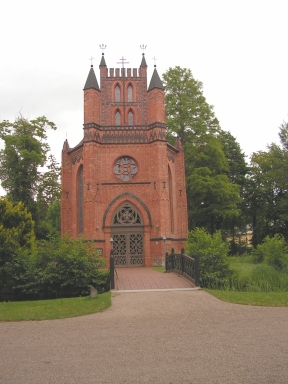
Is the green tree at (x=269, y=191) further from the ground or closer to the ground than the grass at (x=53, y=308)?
further from the ground

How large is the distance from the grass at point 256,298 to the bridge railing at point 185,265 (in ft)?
5.26

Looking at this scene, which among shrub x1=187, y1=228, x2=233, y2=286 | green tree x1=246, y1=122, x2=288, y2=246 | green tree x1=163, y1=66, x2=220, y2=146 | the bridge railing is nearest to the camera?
the bridge railing

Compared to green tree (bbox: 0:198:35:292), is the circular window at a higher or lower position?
higher

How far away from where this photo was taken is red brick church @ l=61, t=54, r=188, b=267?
2536 cm

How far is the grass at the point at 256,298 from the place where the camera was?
35.3 ft

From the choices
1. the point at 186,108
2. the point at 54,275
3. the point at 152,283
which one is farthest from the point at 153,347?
the point at 186,108

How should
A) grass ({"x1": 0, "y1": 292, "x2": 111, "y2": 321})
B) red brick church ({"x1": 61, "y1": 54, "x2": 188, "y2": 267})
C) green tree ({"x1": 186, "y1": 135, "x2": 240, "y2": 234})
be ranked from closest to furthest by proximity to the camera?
1. grass ({"x1": 0, "y1": 292, "x2": 111, "y2": 321})
2. red brick church ({"x1": 61, "y1": 54, "x2": 188, "y2": 267})
3. green tree ({"x1": 186, "y1": 135, "x2": 240, "y2": 234})

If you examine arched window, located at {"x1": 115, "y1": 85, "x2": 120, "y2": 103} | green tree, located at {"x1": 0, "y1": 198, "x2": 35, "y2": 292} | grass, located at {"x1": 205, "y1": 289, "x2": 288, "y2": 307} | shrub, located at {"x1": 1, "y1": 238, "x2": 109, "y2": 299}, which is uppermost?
arched window, located at {"x1": 115, "y1": 85, "x2": 120, "y2": 103}

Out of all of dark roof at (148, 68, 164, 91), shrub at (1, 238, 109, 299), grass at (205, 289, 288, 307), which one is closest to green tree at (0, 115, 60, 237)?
dark roof at (148, 68, 164, 91)

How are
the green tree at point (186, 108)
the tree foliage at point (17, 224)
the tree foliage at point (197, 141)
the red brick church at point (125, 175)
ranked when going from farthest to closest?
the green tree at point (186, 108), the tree foliage at point (197, 141), the red brick church at point (125, 175), the tree foliage at point (17, 224)

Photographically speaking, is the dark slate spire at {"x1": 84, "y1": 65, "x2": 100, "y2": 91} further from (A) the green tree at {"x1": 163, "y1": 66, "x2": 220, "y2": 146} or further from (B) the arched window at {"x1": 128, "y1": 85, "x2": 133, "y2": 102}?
(A) the green tree at {"x1": 163, "y1": 66, "x2": 220, "y2": 146}

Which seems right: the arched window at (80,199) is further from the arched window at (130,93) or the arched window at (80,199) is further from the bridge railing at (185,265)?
the bridge railing at (185,265)

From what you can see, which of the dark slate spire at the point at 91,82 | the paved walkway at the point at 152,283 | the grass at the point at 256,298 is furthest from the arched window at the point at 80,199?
the grass at the point at 256,298

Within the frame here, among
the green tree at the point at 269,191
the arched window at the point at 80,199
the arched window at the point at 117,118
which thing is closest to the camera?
the arched window at the point at 80,199
